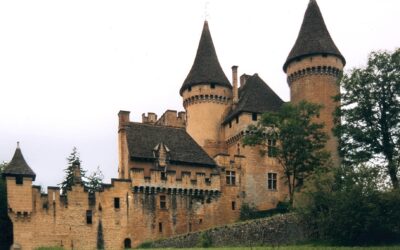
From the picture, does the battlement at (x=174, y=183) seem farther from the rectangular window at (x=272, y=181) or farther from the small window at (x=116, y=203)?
the rectangular window at (x=272, y=181)

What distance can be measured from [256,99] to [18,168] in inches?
1015

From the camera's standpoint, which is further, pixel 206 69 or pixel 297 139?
pixel 206 69

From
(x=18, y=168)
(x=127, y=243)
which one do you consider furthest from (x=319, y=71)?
(x=18, y=168)

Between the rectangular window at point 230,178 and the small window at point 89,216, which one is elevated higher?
the rectangular window at point 230,178

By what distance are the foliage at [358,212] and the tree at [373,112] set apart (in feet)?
33.5

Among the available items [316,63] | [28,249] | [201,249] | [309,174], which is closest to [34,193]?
[28,249]

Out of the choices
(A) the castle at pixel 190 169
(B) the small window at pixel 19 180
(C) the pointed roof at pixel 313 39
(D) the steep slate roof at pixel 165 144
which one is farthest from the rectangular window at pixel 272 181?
(B) the small window at pixel 19 180

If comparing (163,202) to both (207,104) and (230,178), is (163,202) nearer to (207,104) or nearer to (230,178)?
(230,178)

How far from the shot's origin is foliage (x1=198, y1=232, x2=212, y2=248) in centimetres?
5466

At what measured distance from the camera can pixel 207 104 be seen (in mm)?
76375

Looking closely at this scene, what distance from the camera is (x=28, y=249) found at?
197 feet

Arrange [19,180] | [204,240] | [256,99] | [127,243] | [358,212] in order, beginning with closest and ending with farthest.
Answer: [358,212], [204,240], [19,180], [127,243], [256,99]

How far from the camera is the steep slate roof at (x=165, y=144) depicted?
224 feet

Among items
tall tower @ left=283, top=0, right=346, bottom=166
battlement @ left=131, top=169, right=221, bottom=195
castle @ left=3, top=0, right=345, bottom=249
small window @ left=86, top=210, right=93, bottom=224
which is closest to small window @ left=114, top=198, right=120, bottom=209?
castle @ left=3, top=0, right=345, bottom=249
